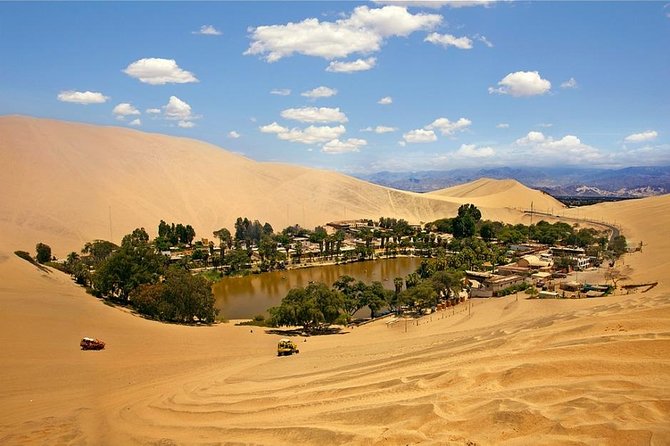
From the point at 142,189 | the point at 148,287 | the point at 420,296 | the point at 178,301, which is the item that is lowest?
the point at 420,296

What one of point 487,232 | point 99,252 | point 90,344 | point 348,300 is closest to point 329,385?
point 90,344

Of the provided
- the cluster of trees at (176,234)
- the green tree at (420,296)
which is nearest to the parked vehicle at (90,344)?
the green tree at (420,296)

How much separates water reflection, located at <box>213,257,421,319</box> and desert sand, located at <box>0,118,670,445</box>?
58.9ft

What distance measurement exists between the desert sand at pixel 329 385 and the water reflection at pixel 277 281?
17.9m

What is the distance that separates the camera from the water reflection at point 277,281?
4550 cm

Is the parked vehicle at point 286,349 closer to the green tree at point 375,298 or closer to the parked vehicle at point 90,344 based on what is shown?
the parked vehicle at point 90,344

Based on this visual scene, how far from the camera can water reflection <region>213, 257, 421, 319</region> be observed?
4550cm

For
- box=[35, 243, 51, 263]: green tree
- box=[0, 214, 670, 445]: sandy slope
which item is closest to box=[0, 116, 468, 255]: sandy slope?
box=[35, 243, 51, 263]: green tree

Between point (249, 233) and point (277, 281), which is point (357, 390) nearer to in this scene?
point (277, 281)

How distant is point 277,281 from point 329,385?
45.1 metres


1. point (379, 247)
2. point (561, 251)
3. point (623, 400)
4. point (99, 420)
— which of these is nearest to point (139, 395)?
point (99, 420)

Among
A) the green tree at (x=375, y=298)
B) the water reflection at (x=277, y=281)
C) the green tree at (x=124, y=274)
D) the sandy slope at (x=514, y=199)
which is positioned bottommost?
the water reflection at (x=277, y=281)

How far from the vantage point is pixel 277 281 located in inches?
2288

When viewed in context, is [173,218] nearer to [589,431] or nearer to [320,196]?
[320,196]
